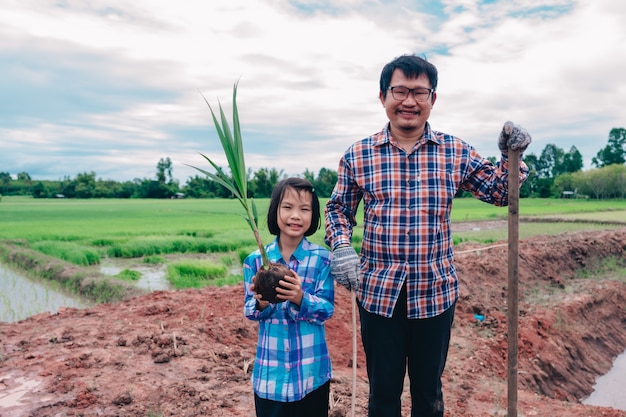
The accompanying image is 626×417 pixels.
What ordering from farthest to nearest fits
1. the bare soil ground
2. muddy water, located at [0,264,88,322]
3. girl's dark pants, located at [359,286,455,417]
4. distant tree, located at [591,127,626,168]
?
distant tree, located at [591,127,626,168], muddy water, located at [0,264,88,322], the bare soil ground, girl's dark pants, located at [359,286,455,417]

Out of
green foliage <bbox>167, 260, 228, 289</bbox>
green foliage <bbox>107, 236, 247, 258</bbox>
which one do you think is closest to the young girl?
green foliage <bbox>167, 260, 228, 289</bbox>

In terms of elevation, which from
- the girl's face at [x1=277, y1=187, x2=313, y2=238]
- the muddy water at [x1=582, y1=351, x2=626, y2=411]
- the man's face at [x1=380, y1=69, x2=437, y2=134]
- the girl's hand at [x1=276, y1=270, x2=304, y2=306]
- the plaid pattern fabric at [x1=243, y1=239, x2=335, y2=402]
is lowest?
the muddy water at [x1=582, y1=351, x2=626, y2=411]

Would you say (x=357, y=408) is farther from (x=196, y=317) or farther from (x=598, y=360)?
(x=598, y=360)

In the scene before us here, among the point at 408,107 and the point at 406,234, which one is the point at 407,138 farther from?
the point at 406,234

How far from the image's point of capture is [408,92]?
1.95 meters

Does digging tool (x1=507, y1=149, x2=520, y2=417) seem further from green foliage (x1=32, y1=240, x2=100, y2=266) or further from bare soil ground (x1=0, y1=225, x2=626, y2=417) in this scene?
green foliage (x1=32, y1=240, x2=100, y2=266)

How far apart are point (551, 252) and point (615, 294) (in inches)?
66.8

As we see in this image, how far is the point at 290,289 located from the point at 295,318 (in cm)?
15

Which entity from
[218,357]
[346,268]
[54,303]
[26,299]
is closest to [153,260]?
[26,299]

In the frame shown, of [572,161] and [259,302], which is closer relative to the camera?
[259,302]

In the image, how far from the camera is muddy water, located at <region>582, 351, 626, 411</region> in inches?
192

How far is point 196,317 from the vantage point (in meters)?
4.40

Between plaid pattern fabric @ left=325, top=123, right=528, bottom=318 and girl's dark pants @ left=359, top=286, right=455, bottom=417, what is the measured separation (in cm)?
6

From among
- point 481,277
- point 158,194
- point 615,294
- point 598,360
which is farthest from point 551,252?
point 158,194
